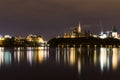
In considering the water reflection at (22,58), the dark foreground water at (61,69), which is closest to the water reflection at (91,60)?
the dark foreground water at (61,69)

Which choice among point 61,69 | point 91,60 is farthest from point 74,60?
point 61,69

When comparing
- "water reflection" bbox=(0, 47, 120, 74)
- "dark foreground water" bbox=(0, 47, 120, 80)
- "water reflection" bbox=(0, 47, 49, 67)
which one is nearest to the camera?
"dark foreground water" bbox=(0, 47, 120, 80)

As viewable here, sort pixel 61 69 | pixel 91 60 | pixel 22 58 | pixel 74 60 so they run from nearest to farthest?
pixel 61 69, pixel 91 60, pixel 74 60, pixel 22 58

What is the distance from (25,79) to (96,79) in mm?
5302

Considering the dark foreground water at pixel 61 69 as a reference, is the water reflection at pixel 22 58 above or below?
above

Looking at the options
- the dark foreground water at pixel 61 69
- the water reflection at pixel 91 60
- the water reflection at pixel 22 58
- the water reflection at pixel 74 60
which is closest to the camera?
the dark foreground water at pixel 61 69

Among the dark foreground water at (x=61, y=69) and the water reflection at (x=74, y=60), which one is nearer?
the dark foreground water at (x=61, y=69)

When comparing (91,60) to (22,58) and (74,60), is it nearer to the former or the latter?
(74,60)

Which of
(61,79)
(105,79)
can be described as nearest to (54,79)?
(61,79)

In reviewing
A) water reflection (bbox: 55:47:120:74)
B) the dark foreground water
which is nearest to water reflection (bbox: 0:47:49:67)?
the dark foreground water

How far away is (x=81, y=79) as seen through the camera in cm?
2495

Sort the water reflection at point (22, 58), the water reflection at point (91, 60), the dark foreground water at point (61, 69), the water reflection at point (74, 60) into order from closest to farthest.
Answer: the dark foreground water at point (61, 69) < the water reflection at point (91, 60) < the water reflection at point (74, 60) < the water reflection at point (22, 58)

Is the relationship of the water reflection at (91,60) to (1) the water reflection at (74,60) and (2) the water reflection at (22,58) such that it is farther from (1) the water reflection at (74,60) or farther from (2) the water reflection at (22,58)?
(2) the water reflection at (22,58)

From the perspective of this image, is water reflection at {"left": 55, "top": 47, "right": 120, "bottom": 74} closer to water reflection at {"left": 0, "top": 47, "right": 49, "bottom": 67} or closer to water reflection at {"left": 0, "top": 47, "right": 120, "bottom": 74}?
water reflection at {"left": 0, "top": 47, "right": 120, "bottom": 74}
